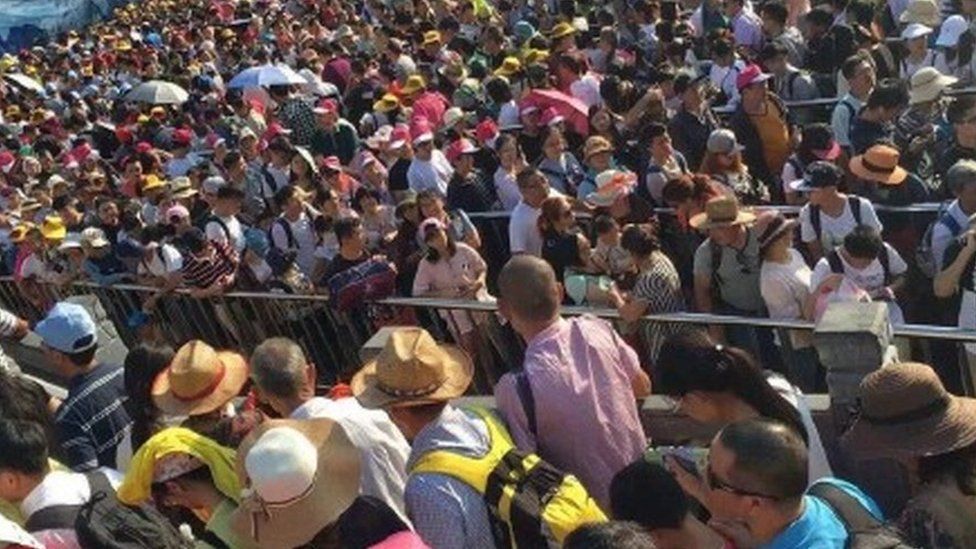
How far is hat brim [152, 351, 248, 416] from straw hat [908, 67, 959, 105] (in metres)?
5.68

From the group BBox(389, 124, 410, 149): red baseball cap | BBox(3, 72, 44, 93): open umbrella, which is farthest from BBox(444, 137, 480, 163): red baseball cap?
BBox(3, 72, 44, 93): open umbrella

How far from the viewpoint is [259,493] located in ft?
15.3

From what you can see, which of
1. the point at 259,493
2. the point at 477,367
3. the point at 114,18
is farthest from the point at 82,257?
the point at 114,18

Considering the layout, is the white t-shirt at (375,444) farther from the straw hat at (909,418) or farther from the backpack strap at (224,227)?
the backpack strap at (224,227)

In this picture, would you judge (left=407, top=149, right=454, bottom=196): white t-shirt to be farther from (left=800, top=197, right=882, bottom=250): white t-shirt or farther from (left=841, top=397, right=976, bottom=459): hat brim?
(left=841, top=397, right=976, bottom=459): hat brim

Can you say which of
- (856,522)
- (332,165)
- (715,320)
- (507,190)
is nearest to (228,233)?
(332,165)

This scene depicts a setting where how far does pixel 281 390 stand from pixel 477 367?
4.04 m

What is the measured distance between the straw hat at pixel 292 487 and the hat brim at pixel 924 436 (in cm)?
166

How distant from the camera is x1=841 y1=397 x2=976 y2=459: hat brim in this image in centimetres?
465

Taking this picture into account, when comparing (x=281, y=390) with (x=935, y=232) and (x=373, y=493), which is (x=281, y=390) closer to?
(x=373, y=493)

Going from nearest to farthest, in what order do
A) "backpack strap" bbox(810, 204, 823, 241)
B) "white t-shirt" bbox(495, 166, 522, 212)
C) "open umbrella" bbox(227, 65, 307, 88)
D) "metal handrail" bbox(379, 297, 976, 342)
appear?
"metal handrail" bbox(379, 297, 976, 342)
"backpack strap" bbox(810, 204, 823, 241)
"white t-shirt" bbox(495, 166, 522, 212)
"open umbrella" bbox(227, 65, 307, 88)

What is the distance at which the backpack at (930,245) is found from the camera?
8.06m

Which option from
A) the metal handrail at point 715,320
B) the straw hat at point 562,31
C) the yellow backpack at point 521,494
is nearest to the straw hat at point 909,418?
the yellow backpack at point 521,494

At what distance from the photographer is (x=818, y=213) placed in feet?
28.3
